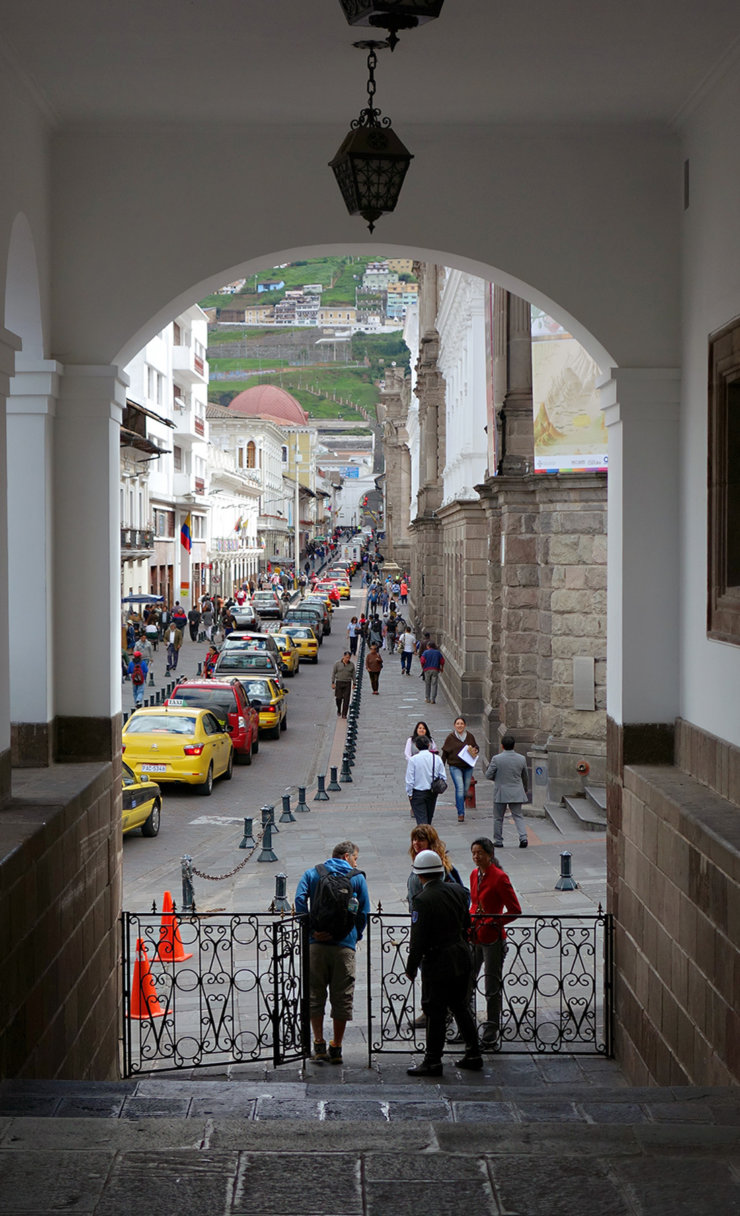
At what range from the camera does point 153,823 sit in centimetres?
1605

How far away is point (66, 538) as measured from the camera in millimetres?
8641

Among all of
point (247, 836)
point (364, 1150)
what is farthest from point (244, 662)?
point (364, 1150)

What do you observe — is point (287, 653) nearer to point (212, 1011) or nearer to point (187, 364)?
point (187, 364)

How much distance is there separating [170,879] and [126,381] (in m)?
6.54

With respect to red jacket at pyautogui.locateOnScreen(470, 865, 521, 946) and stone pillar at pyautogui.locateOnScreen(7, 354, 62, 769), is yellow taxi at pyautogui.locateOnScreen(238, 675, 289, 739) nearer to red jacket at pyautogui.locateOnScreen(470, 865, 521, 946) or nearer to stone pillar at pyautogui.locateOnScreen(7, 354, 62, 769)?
red jacket at pyautogui.locateOnScreen(470, 865, 521, 946)

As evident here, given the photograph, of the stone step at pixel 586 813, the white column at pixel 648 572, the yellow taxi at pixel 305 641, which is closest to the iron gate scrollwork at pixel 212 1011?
the white column at pixel 648 572

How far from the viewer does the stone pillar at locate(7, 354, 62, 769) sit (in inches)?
329

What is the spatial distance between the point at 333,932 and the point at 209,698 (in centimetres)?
1499

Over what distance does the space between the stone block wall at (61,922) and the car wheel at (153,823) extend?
687 cm

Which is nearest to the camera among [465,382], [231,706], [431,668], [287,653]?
[231,706]

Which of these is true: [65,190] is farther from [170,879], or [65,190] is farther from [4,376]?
[170,879]

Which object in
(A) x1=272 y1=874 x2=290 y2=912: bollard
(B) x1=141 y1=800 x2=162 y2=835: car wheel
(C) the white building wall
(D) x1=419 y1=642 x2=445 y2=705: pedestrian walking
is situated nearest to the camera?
(A) x1=272 y1=874 x2=290 y2=912: bollard

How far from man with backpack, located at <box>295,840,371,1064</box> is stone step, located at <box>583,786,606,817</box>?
8.20 metres

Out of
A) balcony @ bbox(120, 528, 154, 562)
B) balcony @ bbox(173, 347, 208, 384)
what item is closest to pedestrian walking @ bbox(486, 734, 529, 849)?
balcony @ bbox(120, 528, 154, 562)
